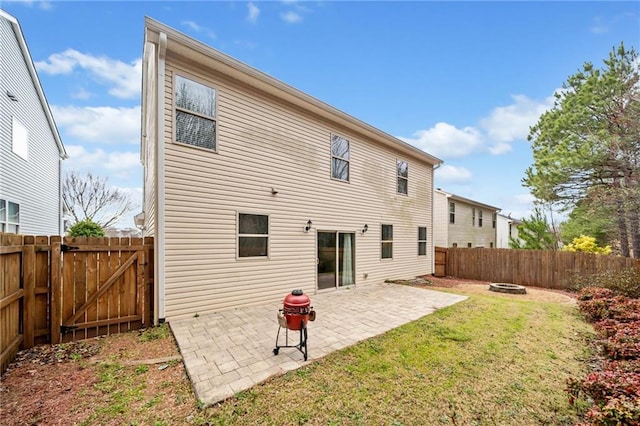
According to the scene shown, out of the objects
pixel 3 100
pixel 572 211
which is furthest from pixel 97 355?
pixel 572 211

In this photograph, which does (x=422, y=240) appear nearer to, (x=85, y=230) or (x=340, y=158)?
(x=340, y=158)

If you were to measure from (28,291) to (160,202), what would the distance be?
2192mm

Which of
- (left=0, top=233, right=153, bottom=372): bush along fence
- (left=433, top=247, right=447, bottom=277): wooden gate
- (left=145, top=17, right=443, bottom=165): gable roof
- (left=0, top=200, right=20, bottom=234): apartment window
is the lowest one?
(left=433, top=247, right=447, bottom=277): wooden gate

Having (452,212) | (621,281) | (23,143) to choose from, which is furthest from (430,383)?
(452,212)

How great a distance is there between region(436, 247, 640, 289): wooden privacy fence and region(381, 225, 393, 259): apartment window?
4.92 metres

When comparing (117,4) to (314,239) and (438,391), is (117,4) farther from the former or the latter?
(438,391)

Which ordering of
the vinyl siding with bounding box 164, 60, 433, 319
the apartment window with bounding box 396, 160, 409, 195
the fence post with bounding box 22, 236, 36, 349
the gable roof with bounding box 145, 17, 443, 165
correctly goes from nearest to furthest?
the fence post with bounding box 22, 236, 36, 349 < the gable roof with bounding box 145, 17, 443, 165 < the vinyl siding with bounding box 164, 60, 433, 319 < the apartment window with bounding box 396, 160, 409, 195

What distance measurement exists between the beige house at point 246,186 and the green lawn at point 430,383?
3.26 metres

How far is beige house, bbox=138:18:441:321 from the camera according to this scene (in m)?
5.34

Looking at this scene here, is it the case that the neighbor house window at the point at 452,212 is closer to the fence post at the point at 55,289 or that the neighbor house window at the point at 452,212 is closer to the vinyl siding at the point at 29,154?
→ the fence post at the point at 55,289

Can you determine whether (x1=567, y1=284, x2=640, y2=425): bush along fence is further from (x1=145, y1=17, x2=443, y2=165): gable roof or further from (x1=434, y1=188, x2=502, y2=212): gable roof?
(x1=434, y1=188, x2=502, y2=212): gable roof

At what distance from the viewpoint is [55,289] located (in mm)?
4184

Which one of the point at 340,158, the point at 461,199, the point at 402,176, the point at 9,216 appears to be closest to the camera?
the point at 9,216

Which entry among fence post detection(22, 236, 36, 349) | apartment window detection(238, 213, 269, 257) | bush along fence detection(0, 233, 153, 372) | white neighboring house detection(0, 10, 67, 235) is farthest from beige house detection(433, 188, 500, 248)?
white neighboring house detection(0, 10, 67, 235)
